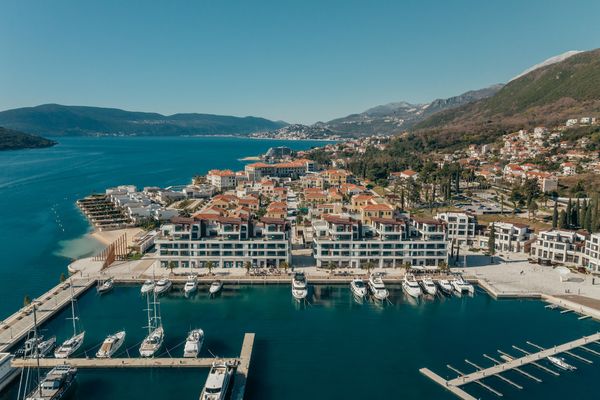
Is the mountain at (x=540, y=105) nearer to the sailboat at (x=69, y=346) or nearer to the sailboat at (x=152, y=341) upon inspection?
the sailboat at (x=152, y=341)

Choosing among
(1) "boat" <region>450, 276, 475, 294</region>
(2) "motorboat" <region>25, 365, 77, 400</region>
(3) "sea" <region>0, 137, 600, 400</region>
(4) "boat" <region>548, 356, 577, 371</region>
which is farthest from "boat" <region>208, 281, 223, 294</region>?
(4) "boat" <region>548, 356, 577, 371</region>

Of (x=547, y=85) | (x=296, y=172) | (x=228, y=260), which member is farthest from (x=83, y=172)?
(x=547, y=85)

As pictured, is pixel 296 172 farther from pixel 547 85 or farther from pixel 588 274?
pixel 547 85

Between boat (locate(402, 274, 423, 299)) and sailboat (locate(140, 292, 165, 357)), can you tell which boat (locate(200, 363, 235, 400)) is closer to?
sailboat (locate(140, 292, 165, 357))

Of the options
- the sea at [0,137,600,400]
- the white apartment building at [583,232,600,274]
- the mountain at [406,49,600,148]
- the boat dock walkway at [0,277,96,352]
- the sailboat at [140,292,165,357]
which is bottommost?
the sea at [0,137,600,400]

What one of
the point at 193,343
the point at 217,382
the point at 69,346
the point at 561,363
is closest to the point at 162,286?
the point at 69,346

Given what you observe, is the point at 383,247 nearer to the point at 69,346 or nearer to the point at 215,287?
the point at 215,287
